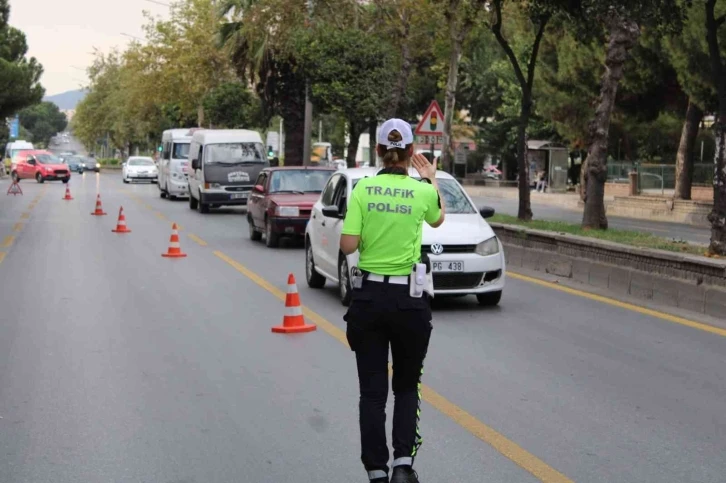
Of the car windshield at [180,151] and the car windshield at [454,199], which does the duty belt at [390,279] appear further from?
the car windshield at [180,151]

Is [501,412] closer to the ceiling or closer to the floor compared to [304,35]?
closer to the floor

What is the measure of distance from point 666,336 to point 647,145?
41593 mm

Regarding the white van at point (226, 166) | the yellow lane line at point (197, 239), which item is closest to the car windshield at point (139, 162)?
the white van at point (226, 166)

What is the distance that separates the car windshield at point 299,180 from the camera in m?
22.8

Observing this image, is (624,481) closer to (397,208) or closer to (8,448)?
(397,208)

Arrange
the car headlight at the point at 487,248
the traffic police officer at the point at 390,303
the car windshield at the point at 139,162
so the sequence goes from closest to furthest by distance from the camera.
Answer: the traffic police officer at the point at 390,303 → the car headlight at the point at 487,248 → the car windshield at the point at 139,162

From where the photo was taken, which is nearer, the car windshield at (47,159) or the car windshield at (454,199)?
the car windshield at (454,199)

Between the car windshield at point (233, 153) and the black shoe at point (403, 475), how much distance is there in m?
28.7

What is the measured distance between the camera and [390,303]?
17.6ft

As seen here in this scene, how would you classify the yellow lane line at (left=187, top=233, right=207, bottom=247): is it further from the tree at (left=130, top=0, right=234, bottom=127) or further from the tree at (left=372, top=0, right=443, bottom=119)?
the tree at (left=130, top=0, right=234, bottom=127)

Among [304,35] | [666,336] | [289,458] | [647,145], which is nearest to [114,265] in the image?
[666,336]

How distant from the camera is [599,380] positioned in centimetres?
881

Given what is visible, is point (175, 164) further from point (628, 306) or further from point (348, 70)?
point (628, 306)

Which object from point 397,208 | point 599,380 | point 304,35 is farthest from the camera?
point 304,35
